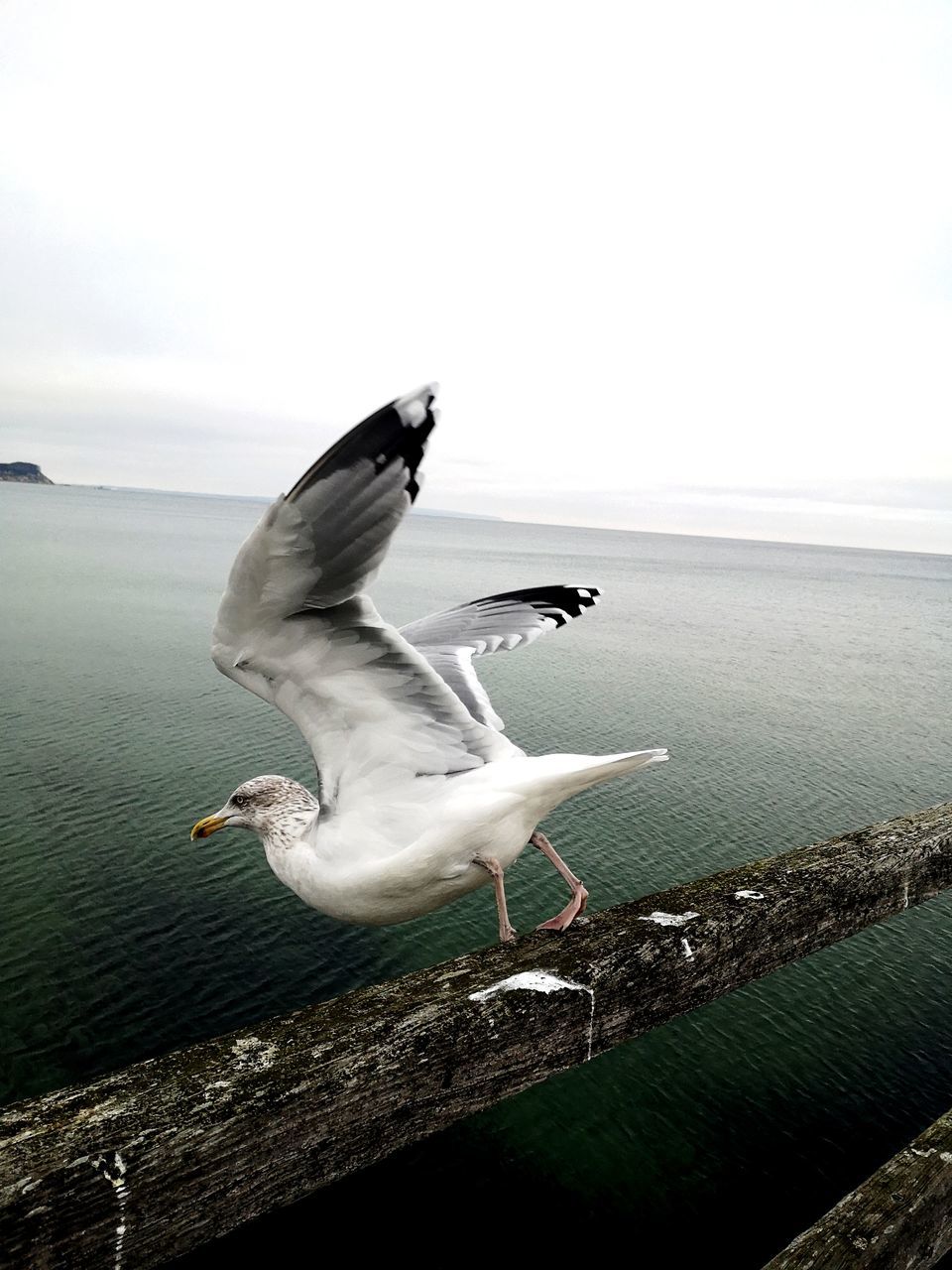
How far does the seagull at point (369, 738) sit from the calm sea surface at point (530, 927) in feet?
7.52

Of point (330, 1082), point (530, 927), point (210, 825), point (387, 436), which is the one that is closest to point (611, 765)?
point (387, 436)

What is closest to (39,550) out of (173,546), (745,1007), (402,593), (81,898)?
(173,546)

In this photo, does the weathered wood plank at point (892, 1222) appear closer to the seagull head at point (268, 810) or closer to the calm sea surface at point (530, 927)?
the seagull head at point (268, 810)

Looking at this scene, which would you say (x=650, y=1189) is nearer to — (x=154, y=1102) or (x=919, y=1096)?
(x=919, y=1096)

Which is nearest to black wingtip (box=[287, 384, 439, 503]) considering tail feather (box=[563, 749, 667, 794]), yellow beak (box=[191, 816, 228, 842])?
tail feather (box=[563, 749, 667, 794])

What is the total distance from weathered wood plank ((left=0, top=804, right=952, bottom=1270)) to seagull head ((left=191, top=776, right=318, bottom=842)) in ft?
6.44

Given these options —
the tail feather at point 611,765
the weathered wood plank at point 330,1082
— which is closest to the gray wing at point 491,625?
the tail feather at point 611,765

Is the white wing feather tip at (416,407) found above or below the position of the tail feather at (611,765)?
above

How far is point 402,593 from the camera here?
123 ft

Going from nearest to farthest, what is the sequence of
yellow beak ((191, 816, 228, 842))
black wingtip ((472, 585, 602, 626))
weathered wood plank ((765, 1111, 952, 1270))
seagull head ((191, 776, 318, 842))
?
weathered wood plank ((765, 1111, 952, 1270))
seagull head ((191, 776, 318, 842))
yellow beak ((191, 816, 228, 842))
black wingtip ((472, 585, 602, 626))

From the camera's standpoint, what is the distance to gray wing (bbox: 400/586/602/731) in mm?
4105

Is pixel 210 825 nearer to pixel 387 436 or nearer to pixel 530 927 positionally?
pixel 387 436

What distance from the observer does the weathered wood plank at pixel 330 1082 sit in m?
1.14

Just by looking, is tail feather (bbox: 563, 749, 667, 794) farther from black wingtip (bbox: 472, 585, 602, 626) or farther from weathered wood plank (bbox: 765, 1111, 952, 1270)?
black wingtip (bbox: 472, 585, 602, 626)
